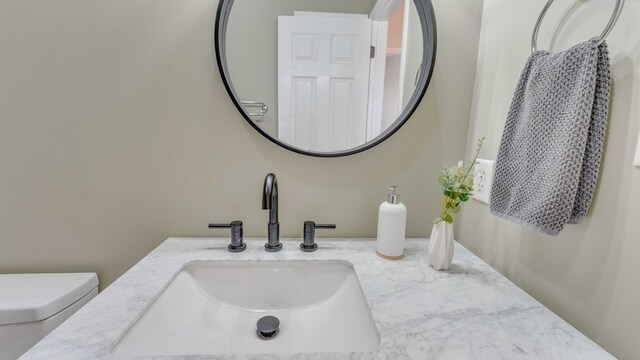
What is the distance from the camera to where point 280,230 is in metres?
0.90

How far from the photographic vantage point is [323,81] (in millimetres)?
852

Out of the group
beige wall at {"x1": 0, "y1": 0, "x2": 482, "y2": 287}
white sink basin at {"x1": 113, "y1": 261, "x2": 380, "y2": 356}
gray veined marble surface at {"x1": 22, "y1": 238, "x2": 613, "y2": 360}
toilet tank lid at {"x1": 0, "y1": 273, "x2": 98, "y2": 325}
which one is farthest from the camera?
beige wall at {"x1": 0, "y1": 0, "x2": 482, "y2": 287}

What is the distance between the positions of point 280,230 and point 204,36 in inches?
24.2

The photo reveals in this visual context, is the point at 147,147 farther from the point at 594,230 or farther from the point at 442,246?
the point at 594,230

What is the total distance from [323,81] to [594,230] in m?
0.72

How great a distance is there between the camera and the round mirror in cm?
83

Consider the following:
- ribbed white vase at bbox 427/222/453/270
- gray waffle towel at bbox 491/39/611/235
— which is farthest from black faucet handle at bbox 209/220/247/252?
gray waffle towel at bbox 491/39/611/235

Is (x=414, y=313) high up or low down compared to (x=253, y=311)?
up

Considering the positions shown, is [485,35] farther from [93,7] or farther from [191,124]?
[93,7]

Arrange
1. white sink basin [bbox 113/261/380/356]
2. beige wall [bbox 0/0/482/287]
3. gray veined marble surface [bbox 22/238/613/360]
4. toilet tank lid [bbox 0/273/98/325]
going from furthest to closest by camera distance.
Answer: beige wall [bbox 0/0/482/287]
toilet tank lid [bbox 0/273/98/325]
white sink basin [bbox 113/261/380/356]
gray veined marble surface [bbox 22/238/613/360]

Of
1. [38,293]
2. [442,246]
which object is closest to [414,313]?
[442,246]

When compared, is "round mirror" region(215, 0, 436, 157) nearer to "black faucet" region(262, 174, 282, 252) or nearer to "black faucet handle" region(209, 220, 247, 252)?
"black faucet" region(262, 174, 282, 252)

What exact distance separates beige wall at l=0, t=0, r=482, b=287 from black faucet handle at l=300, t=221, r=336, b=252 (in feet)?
0.27

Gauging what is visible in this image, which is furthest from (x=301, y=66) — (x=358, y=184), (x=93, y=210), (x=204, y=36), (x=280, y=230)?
(x=93, y=210)
